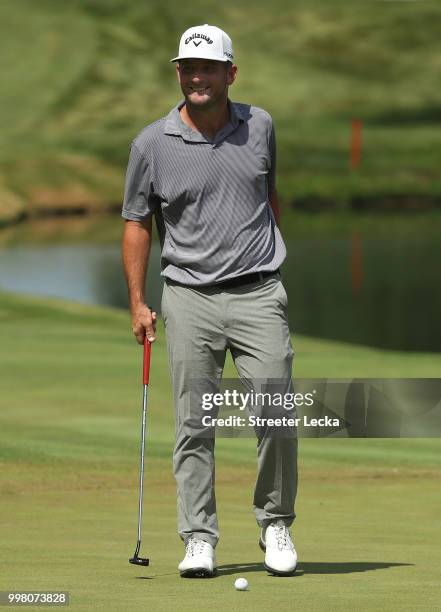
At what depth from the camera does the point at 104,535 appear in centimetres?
700

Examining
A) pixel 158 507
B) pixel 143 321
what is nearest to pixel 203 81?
pixel 143 321

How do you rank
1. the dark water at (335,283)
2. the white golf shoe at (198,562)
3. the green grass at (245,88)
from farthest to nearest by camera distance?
1. the green grass at (245,88)
2. the dark water at (335,283)
3. the white golf shoe at (198,562)

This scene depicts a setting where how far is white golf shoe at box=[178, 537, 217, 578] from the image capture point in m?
5.76

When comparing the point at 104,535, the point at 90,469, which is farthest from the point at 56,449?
the point at 104,535

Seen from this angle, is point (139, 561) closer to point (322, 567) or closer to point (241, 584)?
point (241, 584)

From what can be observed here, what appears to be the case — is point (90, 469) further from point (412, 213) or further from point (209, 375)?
point (412, 213)

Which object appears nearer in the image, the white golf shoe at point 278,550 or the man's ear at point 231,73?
the white golf shoe at point 278,550

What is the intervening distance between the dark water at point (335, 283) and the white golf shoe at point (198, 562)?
67.3 ft

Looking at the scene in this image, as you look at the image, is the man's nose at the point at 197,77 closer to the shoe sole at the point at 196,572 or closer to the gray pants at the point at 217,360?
the gray pants at the point at 217,360

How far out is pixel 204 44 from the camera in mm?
6066

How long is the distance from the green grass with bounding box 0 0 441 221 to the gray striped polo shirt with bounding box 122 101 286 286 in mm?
57076

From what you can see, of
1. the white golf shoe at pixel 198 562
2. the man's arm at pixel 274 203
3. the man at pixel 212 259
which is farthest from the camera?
the man's arm at pixel 274 203

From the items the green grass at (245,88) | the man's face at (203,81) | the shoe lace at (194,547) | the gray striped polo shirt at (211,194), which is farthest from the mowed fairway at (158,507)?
the green grass at (245,88)

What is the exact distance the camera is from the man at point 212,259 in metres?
6.07
